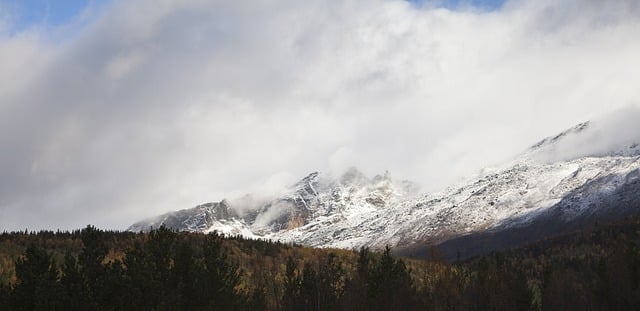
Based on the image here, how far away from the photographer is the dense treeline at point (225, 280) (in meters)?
35.8

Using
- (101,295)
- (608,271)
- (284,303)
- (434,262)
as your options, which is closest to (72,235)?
(284,303)

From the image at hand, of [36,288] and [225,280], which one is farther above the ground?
[225,280]

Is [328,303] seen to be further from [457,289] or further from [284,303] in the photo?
[457,289]

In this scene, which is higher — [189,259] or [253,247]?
[253,247]

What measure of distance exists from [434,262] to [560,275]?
27.6m

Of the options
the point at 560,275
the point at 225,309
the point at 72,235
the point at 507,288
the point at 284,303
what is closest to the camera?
the point at 225,309

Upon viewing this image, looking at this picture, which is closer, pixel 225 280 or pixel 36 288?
pixel 36 288

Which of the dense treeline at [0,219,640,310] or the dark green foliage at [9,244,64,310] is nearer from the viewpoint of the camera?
the dark green foliage at [9,244,64,310]

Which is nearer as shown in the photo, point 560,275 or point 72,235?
point 72,235

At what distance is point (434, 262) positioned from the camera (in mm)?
84875

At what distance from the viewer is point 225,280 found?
45.3 meters

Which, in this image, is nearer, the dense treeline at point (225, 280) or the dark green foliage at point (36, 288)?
the dark green foliage at point (36, 288)

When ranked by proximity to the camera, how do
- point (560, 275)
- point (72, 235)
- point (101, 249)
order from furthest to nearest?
point (560, 275)
point (72, 235)
point (101, 249)

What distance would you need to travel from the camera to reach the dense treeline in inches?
1409
